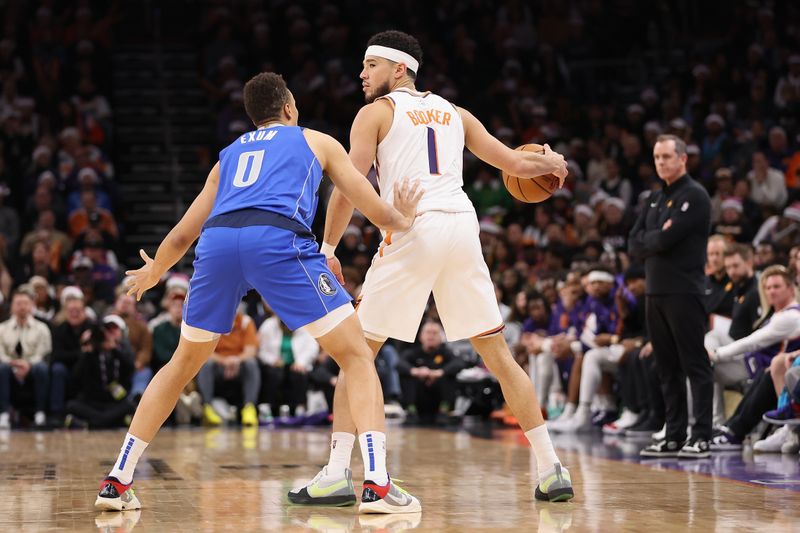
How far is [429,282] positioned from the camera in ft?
18.2

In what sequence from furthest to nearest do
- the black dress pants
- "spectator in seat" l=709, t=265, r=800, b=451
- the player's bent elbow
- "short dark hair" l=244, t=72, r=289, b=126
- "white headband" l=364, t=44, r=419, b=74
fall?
"spectator in seat" l=709, t=265, r=800, b=451 < the black dress pants < "white headband" l=364, t=44, r=419, b=74 < "short dark hair" l=244, t=72, r=289, b=126 < the player's bent elbow

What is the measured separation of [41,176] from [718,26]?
12130mm

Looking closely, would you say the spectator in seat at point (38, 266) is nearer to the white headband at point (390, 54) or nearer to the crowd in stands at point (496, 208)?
the crowd in stands at point (496, 208)

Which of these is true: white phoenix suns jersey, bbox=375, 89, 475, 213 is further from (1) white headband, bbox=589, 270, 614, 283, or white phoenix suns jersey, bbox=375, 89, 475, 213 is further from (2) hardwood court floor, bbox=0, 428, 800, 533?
(1) white headband, bbox=589, 270, 614, 283

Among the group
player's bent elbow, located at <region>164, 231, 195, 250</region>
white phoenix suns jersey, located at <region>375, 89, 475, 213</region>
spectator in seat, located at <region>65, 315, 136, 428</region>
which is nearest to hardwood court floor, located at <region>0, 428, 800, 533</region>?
player's bent elbow, located at <region>164, 231, 195, 250</region>

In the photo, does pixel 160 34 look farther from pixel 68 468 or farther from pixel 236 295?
pixel 236 295

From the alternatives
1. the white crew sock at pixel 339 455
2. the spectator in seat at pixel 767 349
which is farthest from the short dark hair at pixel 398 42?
the spectator in seat at pixel 767 349

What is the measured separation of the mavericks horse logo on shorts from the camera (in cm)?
514

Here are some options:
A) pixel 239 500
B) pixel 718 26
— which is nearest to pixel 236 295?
pixel 239 500

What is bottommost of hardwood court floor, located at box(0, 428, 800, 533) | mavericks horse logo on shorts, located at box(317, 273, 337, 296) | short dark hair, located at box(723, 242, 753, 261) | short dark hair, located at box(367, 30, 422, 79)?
hardwood court floor, located at box(0, 428, 800, 533)

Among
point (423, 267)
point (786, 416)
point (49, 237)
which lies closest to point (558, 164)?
point (423, 267)

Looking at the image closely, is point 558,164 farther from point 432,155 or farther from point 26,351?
point 26,351

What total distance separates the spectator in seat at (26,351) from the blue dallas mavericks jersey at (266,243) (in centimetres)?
806

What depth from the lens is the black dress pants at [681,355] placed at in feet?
25.5
